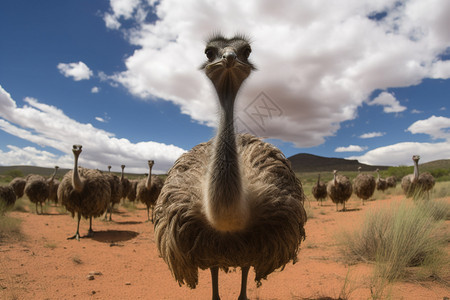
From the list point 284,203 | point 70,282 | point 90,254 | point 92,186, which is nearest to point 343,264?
point 284,203

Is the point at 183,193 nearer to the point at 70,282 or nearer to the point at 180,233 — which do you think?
the point at 180,233

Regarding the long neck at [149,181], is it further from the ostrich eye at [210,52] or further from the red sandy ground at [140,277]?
the ostrich eye at [210,52]

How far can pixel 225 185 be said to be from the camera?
2.24m

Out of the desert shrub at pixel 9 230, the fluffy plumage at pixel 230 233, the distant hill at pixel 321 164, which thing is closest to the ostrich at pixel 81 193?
the desert shrub at pixel 9 230

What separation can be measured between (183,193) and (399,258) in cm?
404

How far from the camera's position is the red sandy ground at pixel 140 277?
14.5 ft

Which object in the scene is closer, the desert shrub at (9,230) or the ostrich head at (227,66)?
the ostrich head at (227,66)

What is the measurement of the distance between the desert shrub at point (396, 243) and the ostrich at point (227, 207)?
8.48ft

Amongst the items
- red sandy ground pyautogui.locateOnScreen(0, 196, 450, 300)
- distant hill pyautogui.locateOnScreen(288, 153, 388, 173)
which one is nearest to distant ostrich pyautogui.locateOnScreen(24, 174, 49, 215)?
red sandy ground pyautogui.locateOnScreen(0, 196, 450, 300)

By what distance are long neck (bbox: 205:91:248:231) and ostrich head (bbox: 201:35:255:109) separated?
0.25m

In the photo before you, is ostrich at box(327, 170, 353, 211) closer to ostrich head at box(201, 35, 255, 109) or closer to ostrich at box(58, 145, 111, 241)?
ostrich at box(58, 145, 111, 241)

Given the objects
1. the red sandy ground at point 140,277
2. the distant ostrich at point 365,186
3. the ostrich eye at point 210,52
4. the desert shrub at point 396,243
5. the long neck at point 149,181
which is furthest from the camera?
the distant ostrich at point 365,186

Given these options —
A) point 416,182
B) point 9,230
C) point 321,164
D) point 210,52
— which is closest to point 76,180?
point 9,230

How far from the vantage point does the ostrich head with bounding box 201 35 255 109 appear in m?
2.53
